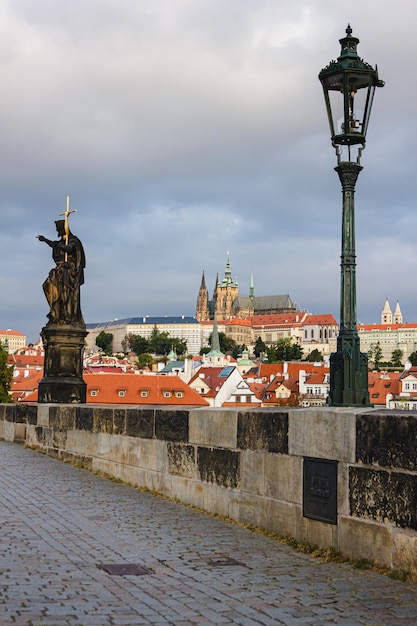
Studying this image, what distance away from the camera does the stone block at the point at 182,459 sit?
798 cm

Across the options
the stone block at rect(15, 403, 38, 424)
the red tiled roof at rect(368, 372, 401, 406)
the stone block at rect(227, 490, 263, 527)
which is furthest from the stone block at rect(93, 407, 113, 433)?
the red tiled roof at rect(368, 372, 401, 406)

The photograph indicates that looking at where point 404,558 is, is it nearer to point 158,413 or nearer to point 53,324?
point 158,413

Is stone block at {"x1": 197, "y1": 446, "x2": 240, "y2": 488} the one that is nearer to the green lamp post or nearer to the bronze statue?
the green lamp post

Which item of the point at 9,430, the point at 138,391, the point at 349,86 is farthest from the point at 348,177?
the point at 138,391

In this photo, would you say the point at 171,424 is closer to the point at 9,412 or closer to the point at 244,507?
the point at 244,507

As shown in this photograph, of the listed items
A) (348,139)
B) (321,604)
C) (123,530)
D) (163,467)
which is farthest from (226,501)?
(348,139)

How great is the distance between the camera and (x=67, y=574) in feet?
16.5

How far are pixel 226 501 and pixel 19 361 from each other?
167 m

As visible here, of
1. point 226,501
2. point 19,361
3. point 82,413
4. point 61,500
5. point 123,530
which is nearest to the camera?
point 123,530

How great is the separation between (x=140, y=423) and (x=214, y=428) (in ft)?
7.06

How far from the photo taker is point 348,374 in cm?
861

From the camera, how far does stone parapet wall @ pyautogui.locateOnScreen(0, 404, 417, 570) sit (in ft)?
16.2

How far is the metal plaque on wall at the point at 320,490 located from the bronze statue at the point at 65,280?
1075 cm

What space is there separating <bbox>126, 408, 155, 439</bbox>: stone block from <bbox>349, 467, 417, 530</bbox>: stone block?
4.04 meters
